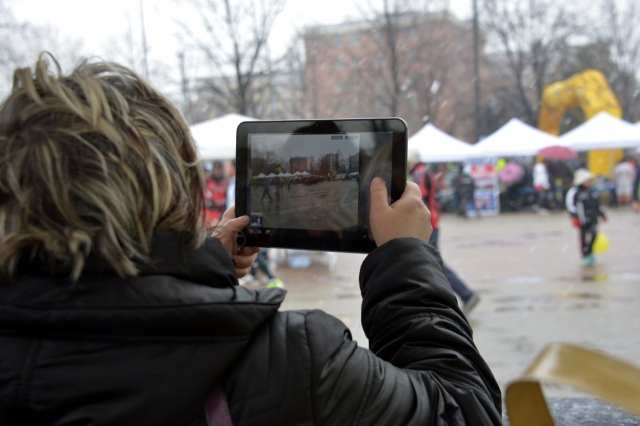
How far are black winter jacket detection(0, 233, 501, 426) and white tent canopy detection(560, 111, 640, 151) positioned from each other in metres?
15.2

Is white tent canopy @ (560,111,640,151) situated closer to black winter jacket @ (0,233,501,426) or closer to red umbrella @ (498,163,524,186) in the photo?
red umbrella @ (498,163,524,186)

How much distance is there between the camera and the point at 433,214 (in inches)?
247

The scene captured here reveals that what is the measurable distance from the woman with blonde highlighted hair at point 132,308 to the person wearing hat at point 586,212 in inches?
347

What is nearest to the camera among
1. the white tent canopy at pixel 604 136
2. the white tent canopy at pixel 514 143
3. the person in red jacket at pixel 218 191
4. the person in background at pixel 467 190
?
the person in red jacket at pixel 218 191

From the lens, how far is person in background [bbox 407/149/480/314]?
6.00 m

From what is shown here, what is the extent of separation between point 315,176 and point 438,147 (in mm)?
13720

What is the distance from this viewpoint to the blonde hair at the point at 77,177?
2.92ft

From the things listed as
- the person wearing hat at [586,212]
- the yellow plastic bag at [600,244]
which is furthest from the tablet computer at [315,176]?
the yellow plastic bag at [600,244]

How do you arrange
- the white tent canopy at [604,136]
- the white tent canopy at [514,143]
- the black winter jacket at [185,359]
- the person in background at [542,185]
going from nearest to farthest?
the black winter jacket at [185,359], the white tent canopy at [604,136], the white tent canopy at [514,143], the person in background at [542,185]

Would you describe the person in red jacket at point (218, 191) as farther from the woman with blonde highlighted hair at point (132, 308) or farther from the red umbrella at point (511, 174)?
the red umbrella at point (511, 174)

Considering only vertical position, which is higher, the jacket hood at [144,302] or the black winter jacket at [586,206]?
the jacket hood at [144,302]

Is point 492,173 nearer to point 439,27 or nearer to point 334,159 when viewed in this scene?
point 439,27

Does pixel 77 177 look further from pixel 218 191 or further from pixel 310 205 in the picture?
pixel 218 191

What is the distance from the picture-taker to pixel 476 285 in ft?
26.0
